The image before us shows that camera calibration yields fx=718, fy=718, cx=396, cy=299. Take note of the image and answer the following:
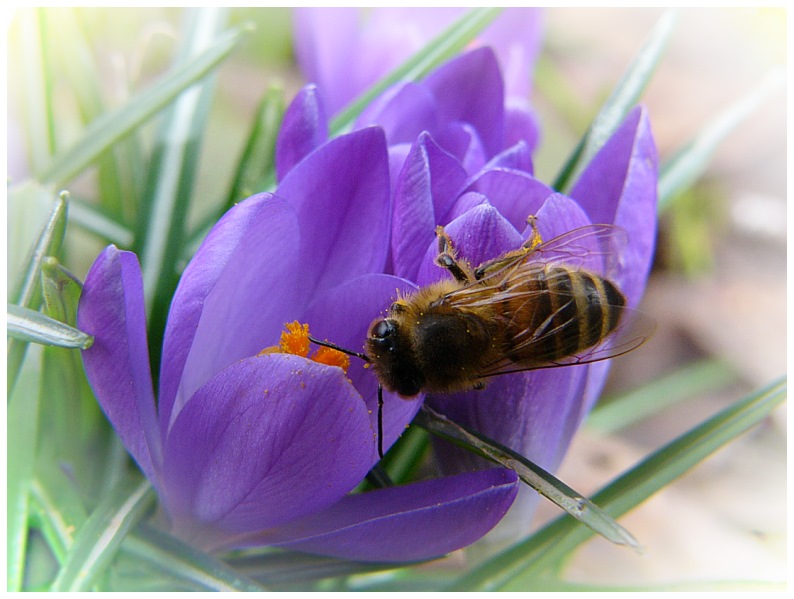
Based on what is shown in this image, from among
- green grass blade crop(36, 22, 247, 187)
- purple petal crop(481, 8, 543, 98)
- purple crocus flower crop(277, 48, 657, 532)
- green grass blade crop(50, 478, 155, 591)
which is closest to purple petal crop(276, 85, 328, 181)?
purple crocus flower crop(277, 48, 657, 532)

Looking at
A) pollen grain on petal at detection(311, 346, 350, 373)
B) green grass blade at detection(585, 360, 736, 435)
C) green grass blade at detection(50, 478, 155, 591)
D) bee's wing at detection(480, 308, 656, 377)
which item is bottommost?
green grass blade at detection(585, 360, 736, 435)

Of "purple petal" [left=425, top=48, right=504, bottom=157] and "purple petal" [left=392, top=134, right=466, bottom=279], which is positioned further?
"purple petal" [left=425, top=48, right=504, bottom=157]

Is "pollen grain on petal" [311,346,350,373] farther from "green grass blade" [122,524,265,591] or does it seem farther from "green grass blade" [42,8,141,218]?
"green grass blade" [42,8,141,218]

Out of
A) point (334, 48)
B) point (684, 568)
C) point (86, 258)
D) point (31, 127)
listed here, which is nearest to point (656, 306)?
point (684, 568)

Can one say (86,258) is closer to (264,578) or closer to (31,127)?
(31,127)

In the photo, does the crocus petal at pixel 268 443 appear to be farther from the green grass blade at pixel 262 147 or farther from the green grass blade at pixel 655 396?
the green grass blade at pixel 655 396

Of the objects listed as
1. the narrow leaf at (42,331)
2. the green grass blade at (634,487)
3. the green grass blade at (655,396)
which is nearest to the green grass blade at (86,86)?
the narrow leaf at (42,331)
